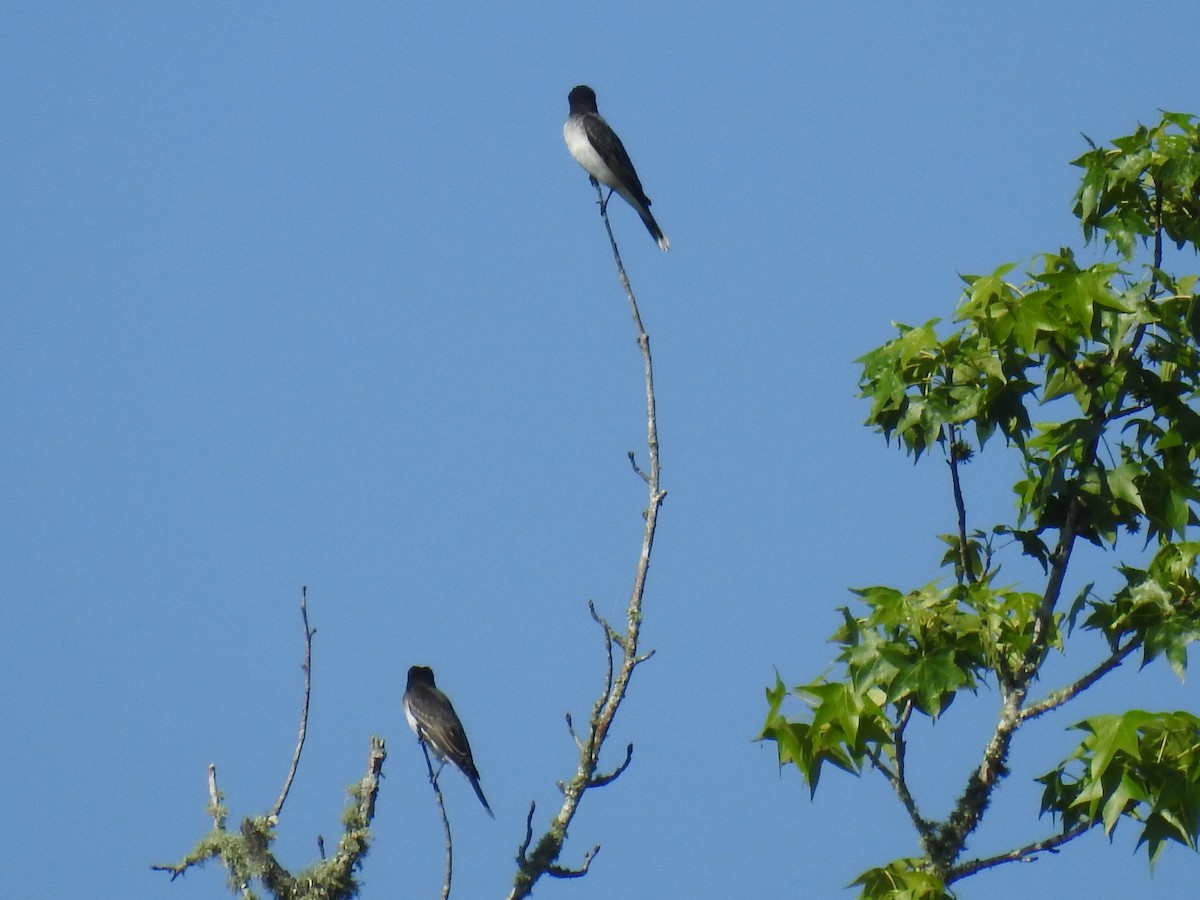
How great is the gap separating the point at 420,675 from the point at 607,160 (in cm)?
499

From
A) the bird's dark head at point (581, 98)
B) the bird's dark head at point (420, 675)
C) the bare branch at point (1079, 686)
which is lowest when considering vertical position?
the bare branch at point (1079, 686)

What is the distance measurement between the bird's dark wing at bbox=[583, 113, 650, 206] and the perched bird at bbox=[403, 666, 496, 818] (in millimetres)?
4904

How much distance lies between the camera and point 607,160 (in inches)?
563

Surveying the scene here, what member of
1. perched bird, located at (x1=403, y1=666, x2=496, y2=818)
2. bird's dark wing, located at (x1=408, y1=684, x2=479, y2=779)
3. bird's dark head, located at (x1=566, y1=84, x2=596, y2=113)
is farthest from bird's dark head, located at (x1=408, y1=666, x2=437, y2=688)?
bird's dark head, located at (x1=566, y1=84, x2=596, y2=113)

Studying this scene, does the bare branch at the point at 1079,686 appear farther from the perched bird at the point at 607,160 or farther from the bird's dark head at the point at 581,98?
the bird's dark head at the point at 581,98

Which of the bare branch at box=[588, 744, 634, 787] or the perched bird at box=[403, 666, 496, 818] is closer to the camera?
the bare branch at box=[588, 744, 634, 787]

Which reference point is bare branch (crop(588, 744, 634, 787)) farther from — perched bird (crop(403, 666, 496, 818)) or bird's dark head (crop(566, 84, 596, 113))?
bird's dark head (crop(566, 84, 596, 113))

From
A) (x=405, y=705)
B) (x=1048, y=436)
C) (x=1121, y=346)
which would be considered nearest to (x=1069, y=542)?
(x=1048, y=436)

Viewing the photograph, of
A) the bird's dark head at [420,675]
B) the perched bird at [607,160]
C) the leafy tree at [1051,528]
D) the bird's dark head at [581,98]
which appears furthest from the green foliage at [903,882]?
the bird's dark head at [581,98]

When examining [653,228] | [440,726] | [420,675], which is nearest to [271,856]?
[440,726]

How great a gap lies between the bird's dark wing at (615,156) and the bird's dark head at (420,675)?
468cm

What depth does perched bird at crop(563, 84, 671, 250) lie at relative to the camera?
14164 millimetres

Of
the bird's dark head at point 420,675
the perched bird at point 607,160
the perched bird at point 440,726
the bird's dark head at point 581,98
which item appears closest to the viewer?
the perched bird at point 440,726

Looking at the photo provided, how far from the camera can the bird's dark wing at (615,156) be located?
558 inches
